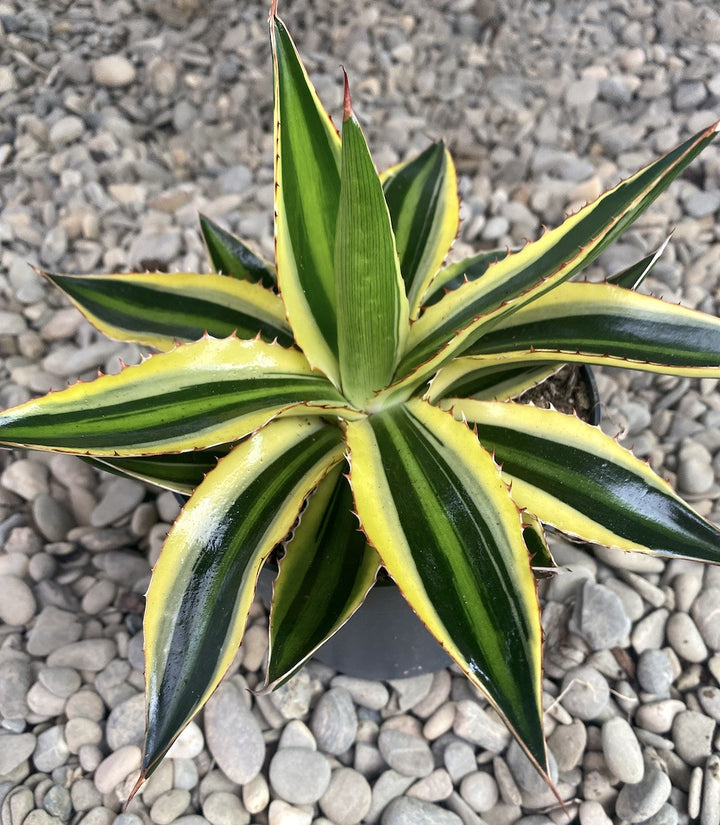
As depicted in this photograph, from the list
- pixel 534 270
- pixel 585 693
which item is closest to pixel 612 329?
pixel 534 270

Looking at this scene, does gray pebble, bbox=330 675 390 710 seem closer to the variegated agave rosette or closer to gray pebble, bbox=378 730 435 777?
gray pebble, bbox=378 730 435 777

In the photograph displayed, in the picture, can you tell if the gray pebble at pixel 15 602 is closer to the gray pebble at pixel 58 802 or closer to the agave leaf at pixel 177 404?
the gray pebble at pixel 58 802

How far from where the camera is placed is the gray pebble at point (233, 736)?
0.97 m

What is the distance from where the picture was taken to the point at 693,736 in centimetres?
99

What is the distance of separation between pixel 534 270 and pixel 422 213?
0.76ft

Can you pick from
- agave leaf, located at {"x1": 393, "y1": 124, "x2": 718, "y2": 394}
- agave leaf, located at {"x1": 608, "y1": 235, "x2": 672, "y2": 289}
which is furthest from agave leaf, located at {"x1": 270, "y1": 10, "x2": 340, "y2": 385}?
agave leaf, located at {"x1": 608, "y1": 235, "x2": 672, "y2": 289}

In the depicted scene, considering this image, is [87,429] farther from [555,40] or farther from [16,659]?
[555,40]

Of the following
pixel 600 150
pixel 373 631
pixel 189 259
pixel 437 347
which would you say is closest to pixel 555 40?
pixel 600 150

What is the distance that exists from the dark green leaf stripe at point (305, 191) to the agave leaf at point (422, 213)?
0.13 m

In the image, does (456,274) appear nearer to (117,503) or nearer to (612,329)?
(612,329)

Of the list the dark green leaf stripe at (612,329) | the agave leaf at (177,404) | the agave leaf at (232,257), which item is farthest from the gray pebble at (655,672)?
the agave leaf at (232,257)

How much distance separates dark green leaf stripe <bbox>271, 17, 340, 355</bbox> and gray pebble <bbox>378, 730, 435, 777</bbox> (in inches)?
22.5

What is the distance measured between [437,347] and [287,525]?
0.23 m

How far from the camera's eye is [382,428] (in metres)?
0.74
